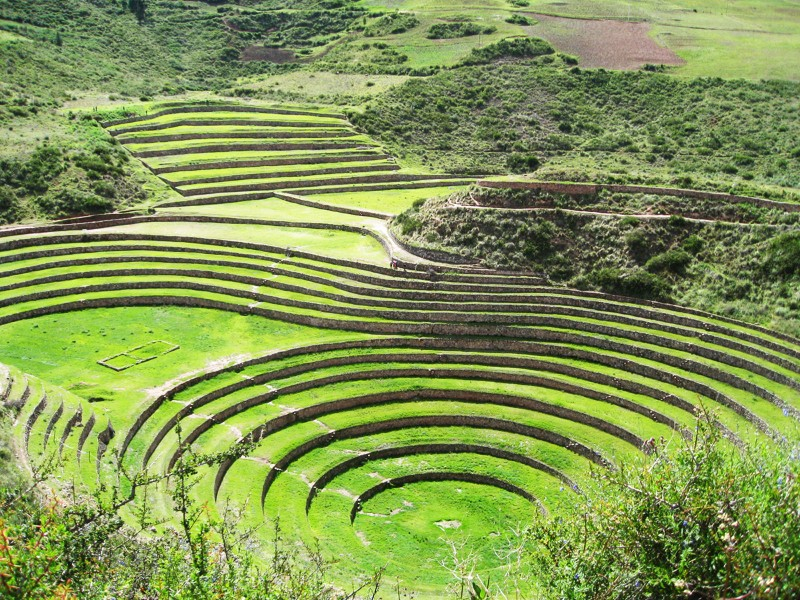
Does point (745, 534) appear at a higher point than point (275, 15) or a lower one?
lower

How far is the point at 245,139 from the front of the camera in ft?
234

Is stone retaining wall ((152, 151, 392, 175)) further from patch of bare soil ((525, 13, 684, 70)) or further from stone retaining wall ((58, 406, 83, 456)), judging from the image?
stone retaining wall ((58, 406, 83, 456))

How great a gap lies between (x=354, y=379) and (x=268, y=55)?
79.7 meters

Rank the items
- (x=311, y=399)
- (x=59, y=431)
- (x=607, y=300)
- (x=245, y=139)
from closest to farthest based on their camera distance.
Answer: (x=59, y=431)
(x=311, y=399)
(x=607, y=300)
(x=245, y=139)

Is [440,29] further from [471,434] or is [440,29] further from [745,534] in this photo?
[745,534]

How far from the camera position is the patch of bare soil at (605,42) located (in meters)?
85.1

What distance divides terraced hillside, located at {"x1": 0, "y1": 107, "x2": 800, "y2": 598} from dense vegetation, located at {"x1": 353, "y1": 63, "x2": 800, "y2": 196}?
27.1 m

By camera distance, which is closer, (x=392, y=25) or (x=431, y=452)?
(x=431, y=452)

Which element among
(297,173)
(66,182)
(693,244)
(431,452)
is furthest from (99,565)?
(297,173)

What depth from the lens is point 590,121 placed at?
76.1 metres

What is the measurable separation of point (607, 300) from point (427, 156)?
3758cm

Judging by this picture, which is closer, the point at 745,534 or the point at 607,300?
the point at 745,534

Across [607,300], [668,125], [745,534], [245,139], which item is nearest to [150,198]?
[245,139]

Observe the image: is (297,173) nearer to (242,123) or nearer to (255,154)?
(255,154)
